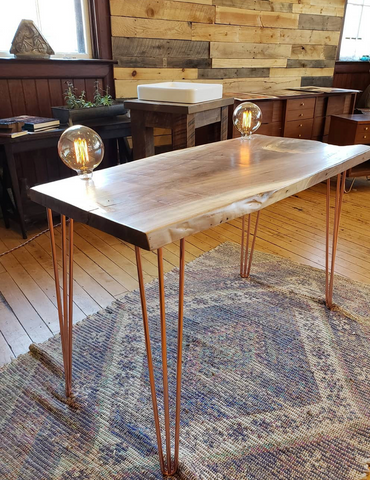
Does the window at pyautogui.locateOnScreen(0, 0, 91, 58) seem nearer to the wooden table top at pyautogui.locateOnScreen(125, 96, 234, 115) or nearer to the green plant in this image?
the green plant

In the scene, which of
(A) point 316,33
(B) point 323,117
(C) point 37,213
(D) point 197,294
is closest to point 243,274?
(D) point 197,294

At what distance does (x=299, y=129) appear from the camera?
11.3 feet

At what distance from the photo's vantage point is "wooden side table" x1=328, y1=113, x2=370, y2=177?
128 inches

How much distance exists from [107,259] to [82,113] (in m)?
0.99

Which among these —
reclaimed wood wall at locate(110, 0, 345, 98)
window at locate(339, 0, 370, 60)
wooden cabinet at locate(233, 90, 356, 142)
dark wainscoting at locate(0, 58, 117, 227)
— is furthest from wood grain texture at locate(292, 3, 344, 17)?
dark wainscoting at locate(0, 58, 117, 227)

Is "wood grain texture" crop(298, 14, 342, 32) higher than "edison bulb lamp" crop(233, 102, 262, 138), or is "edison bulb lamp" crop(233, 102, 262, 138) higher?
"wood grain texture" crop(298, 14, 342, 32)

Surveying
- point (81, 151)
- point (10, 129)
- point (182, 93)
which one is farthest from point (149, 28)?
point (81, 151)

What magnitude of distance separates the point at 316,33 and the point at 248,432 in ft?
12.6

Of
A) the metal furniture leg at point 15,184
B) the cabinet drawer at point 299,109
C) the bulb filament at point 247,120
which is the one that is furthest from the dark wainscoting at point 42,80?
the bulb filament at point 247,120

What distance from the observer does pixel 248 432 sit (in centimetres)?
116

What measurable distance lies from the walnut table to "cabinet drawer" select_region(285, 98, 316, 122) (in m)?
1.88

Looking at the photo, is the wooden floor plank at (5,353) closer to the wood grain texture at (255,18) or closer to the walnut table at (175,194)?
the walnut table at (175,194)

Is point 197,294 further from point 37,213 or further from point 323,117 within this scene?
point 323,117

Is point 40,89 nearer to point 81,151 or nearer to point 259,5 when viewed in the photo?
point 81,151
